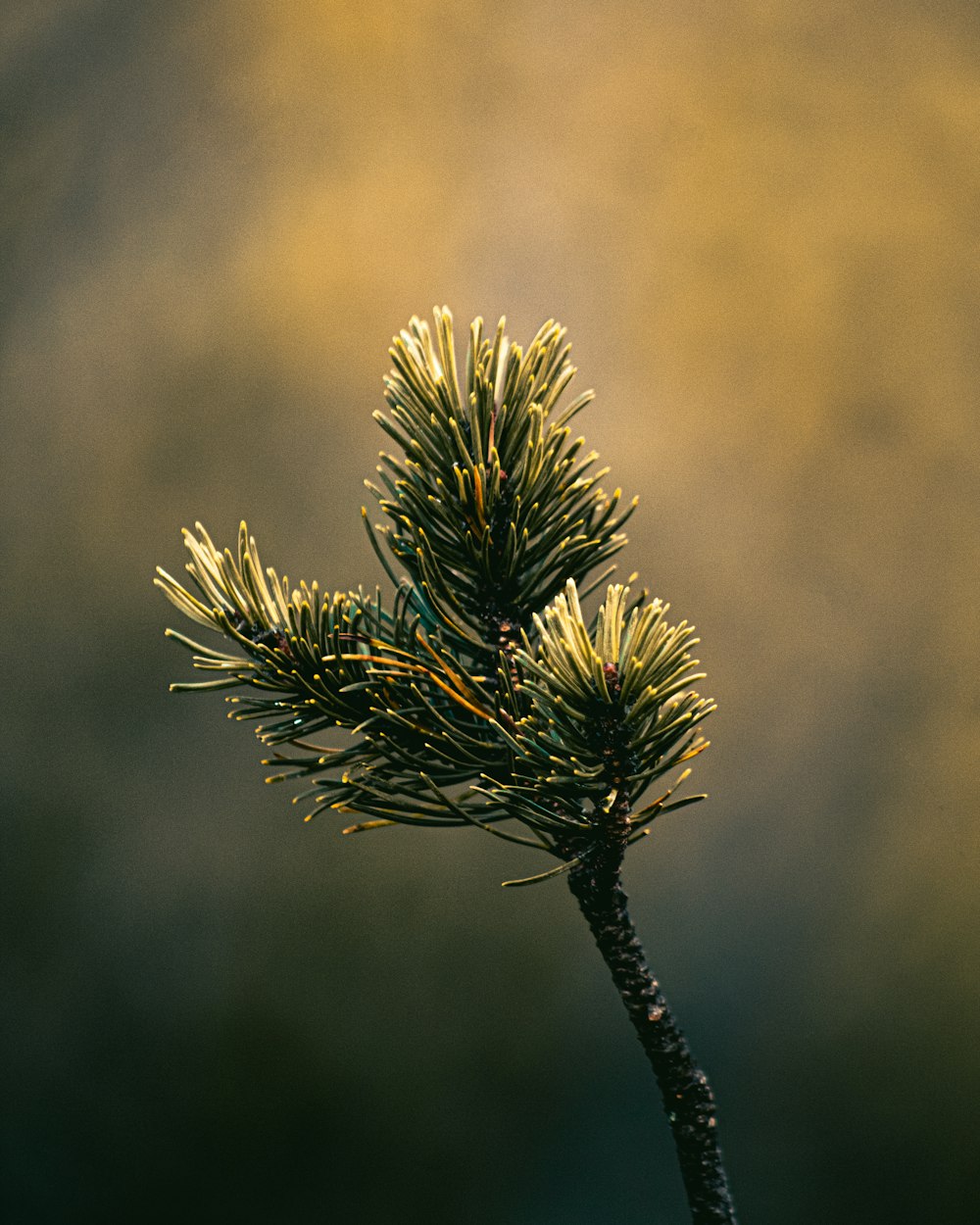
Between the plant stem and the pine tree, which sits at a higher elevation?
the pine tree

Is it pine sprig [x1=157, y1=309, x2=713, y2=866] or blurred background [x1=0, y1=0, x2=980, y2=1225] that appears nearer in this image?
pine sprig [x1=157, y1=309, x2=713, y2=866]

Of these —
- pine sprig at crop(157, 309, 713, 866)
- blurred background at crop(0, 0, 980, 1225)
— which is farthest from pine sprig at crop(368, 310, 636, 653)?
blurred background at crop(0, 0, 980, 1225)

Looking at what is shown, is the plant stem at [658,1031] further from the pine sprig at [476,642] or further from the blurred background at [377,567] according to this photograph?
the blurred background at [377,567]

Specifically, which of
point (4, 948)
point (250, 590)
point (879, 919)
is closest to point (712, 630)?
point (879, 919)

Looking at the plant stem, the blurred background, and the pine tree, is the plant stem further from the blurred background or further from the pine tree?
the blurred background

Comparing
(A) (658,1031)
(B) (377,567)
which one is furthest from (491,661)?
(B) (377,567)

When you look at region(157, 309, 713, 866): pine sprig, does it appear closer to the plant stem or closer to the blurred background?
the plant stem

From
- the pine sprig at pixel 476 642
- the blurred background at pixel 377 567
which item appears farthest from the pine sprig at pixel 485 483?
the blurred background at pixel 377 567

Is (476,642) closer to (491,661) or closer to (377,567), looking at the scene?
(491,661)
